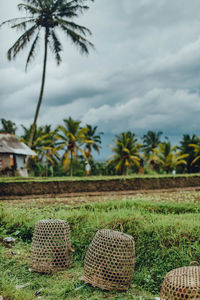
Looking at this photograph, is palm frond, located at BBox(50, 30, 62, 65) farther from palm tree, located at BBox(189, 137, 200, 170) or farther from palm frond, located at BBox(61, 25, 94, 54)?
palm tree, located at BBox(189, 137, 200, 170)

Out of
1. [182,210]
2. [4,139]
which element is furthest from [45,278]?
[4,139]

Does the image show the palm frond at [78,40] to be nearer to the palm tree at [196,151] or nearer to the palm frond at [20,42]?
the palm frond at [20,42]

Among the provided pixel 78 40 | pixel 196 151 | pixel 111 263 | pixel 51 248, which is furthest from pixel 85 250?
pixel 196 151

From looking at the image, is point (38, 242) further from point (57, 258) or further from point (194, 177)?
point (194, 177)

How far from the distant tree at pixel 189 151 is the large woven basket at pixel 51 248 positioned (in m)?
28.1

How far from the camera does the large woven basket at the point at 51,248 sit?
3.96 m

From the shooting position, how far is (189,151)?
105 ft

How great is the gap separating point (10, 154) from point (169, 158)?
616 inches

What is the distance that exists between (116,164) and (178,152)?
6819 mm

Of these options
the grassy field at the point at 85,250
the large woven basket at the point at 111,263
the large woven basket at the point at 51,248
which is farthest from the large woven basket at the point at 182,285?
the large woven basket at the point at 51,248

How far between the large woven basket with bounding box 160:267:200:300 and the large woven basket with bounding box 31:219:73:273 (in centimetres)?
161

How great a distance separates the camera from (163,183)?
15094mm

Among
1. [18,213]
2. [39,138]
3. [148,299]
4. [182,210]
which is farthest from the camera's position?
[39,138]

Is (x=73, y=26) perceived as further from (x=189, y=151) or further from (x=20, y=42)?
(x=189, y=151)
